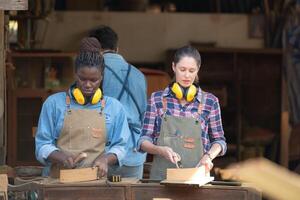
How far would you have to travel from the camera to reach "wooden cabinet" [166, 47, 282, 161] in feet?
35.8

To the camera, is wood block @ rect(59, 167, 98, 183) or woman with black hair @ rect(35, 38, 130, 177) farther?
woman with black hair @ rect(35, 38, 130, 177)

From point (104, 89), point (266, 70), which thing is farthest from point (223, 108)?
point (104, 89)

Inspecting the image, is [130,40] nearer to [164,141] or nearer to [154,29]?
[154,29]

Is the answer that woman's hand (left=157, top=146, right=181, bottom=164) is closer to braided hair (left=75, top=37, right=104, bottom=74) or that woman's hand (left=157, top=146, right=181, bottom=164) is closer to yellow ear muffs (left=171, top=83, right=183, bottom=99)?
yellow ear muffs (left=171, top=83, right=183, bottom=99)

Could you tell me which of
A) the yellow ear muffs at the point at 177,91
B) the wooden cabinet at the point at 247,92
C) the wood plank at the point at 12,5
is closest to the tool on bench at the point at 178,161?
the yellow ear muffs at the point at 177,91

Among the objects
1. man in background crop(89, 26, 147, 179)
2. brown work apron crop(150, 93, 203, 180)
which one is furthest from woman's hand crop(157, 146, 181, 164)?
man in background crop(89, 26, 147, 179)

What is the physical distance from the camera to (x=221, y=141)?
5.28 metres

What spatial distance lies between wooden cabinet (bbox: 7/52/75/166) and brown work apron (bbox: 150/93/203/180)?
9.12 feet

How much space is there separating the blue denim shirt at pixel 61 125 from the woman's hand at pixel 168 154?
226mm

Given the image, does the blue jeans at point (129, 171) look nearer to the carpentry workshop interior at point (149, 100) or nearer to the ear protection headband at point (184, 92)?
the carpentry workshop interior at point (149, 100)

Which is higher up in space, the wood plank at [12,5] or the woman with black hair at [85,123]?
the wood plank at [12,5]

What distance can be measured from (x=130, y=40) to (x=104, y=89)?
492cm

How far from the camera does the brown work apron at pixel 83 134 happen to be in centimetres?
520

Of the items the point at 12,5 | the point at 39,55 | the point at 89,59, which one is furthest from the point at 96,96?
the point at 39,55
